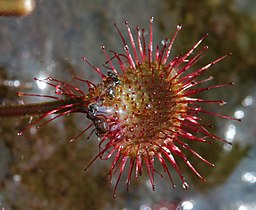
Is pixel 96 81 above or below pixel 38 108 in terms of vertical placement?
above

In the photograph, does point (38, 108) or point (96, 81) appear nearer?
point (38, 108)

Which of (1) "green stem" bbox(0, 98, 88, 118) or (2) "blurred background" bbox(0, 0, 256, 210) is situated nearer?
(1) "green stem" bbox(0, 98, 88, 118)

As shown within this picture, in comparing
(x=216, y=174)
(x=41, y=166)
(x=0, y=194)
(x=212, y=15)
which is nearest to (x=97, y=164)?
(x=41, y=166)

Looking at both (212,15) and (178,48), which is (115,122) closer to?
(178,48)

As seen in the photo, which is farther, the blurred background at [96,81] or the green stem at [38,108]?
the blurred background at [96,81]
